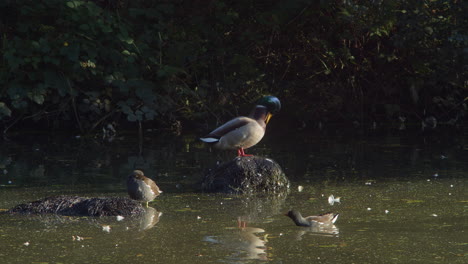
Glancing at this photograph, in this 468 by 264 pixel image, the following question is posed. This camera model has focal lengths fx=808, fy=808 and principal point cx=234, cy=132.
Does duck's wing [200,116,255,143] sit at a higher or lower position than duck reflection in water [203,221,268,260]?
higher

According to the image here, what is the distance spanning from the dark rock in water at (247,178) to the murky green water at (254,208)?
197 mm

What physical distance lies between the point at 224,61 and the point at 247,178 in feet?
20.4

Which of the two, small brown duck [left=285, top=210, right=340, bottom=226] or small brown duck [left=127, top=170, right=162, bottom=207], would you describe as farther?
small brown duck [left=127, top=170, right=162, bottom=207]

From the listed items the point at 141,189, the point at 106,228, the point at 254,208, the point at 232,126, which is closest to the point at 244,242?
the point at 106,228

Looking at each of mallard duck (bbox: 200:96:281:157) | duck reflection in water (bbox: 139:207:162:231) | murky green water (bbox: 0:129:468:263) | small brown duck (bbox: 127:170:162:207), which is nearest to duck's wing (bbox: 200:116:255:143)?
mallard duck (bbox: 200:96:281:157)

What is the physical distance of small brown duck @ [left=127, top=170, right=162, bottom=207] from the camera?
23.6 ft

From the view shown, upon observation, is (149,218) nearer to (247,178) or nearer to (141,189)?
(141,189)

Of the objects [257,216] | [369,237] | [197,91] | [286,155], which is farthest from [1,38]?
[369,237]

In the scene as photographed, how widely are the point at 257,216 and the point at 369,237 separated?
117 cm

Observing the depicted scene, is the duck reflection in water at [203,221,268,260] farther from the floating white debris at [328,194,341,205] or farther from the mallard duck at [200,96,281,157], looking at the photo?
the mallard duck at [200,96,281,157]

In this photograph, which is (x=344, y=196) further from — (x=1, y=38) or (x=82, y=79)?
(x=1, y=38)

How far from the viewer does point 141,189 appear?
7.20 m

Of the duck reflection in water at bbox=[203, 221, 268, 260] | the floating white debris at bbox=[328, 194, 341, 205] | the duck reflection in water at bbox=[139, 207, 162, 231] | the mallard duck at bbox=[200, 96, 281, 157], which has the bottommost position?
the duck reflection in water at bbox=[203, 221, 268, 260]

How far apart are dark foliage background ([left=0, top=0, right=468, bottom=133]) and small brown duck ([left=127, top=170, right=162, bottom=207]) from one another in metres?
4.93
